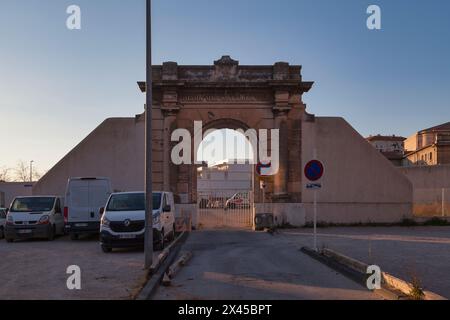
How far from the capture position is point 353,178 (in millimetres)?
26328

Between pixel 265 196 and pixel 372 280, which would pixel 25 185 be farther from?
pixel 372 280

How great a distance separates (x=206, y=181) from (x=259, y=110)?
30544 mm

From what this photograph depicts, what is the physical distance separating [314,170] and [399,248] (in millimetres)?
3915

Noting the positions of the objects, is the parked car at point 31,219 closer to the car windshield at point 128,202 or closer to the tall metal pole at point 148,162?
the car windshield at point 128,202

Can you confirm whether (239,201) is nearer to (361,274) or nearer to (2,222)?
(2,222)

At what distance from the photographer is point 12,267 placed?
12547mm

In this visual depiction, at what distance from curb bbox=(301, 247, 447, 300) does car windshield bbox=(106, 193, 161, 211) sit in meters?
5.43

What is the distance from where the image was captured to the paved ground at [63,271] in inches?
356

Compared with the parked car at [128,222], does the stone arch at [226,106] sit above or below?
above

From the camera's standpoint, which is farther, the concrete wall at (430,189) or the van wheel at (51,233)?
the concrete wall at (430,189)

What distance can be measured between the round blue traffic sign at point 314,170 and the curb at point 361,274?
2.22 m

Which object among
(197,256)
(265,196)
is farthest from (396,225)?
(197,256)

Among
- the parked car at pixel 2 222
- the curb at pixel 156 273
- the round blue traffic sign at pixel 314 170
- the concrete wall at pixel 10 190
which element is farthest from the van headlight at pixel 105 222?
the concrete wall at pixel 10 190

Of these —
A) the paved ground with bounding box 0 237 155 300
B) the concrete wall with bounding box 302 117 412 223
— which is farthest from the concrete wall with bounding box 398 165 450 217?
the paved ground with bounding box 0 237 155 300
